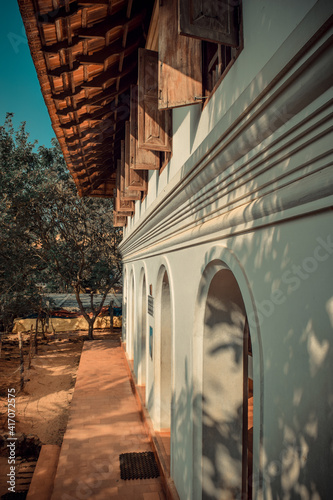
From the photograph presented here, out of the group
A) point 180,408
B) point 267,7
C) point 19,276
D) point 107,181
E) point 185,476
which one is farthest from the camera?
point 19,276

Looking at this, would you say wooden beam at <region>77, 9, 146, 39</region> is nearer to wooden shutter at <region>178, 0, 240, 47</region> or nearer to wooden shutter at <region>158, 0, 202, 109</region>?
wooden shutter at <region>158, 0, 202, 109</region>

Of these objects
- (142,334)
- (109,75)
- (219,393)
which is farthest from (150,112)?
(142,334)

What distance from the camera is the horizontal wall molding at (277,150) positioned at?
1.44 metres

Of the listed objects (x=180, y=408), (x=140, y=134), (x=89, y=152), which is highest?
(x=89, y=152)

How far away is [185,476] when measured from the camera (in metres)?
3.82

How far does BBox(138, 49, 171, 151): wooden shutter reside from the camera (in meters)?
4.62

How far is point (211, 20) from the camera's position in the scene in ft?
7.73

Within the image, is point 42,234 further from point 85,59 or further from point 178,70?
point 178,70

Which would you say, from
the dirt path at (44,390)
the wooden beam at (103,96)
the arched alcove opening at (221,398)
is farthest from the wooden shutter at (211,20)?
the dirt path at (44,390)

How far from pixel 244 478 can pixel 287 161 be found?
335 cm

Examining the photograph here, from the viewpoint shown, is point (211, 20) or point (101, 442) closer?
point (211, 20)

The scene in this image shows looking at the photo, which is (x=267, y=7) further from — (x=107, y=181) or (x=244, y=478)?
(x=107, y=181)

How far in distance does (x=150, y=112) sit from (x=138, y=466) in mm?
5429

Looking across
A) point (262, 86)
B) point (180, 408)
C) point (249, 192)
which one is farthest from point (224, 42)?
point (180, 408)
